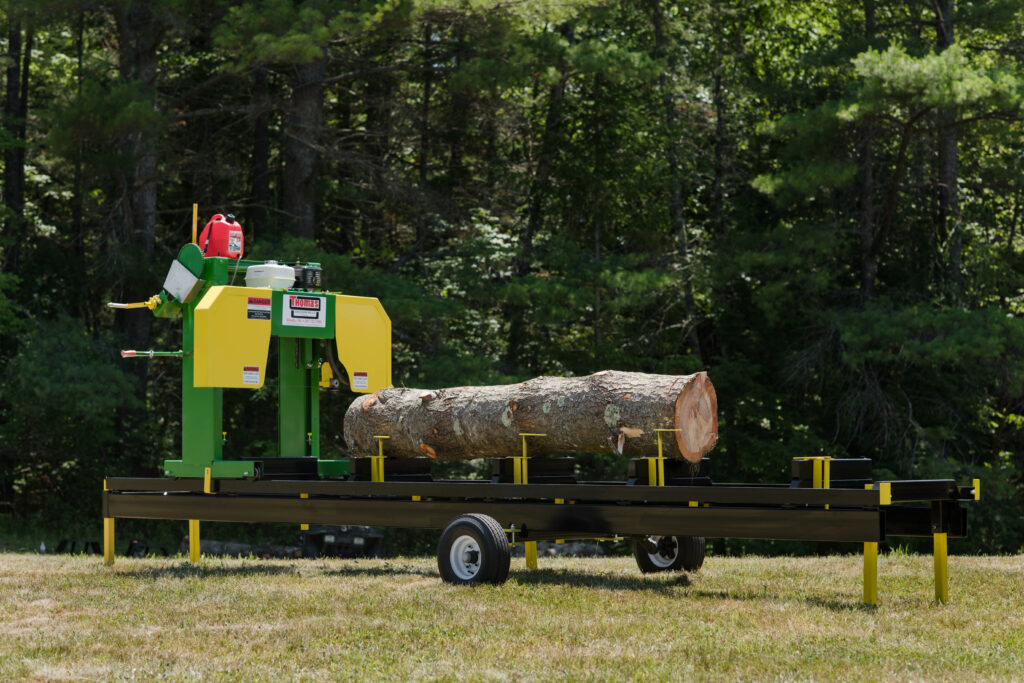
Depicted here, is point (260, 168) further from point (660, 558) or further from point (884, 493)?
point (884, 493)

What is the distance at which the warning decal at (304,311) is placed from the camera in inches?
410

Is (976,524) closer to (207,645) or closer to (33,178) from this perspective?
(207,645)

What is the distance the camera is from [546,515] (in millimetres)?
8539

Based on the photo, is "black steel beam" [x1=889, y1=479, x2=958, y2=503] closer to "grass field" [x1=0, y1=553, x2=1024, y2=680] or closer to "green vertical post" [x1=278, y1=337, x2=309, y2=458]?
"grass field" [x1=0, y1=553, x2=1024, y2=680]

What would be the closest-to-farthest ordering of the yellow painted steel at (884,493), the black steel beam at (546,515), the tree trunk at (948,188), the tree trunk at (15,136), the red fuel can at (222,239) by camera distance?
the yellow painted steel at (884,493)
the black steel beam at (546,515)
the red fuel can at (222,239)
the tree trunk at (948,188)
the tree trunk at (15,136)

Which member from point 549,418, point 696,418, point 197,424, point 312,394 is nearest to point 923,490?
point 696,418

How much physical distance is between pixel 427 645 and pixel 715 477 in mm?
15734

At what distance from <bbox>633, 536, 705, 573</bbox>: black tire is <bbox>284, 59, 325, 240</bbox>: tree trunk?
493 inches

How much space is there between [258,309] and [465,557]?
120 inches

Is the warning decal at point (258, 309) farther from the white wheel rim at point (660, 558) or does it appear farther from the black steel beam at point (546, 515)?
the white wheel rim at point (660, 558)

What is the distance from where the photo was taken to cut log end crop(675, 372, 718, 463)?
866 centimetres

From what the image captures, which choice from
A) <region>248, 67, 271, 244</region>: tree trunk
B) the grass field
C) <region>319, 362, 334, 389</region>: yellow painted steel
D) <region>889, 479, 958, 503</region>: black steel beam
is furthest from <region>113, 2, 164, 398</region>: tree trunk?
<region>889, 479, 958, 503</region>: black steel beam

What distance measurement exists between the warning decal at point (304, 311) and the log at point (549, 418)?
837 mm

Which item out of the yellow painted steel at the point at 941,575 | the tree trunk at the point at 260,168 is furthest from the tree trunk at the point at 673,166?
the yellow painted steel at the point at 941,575
